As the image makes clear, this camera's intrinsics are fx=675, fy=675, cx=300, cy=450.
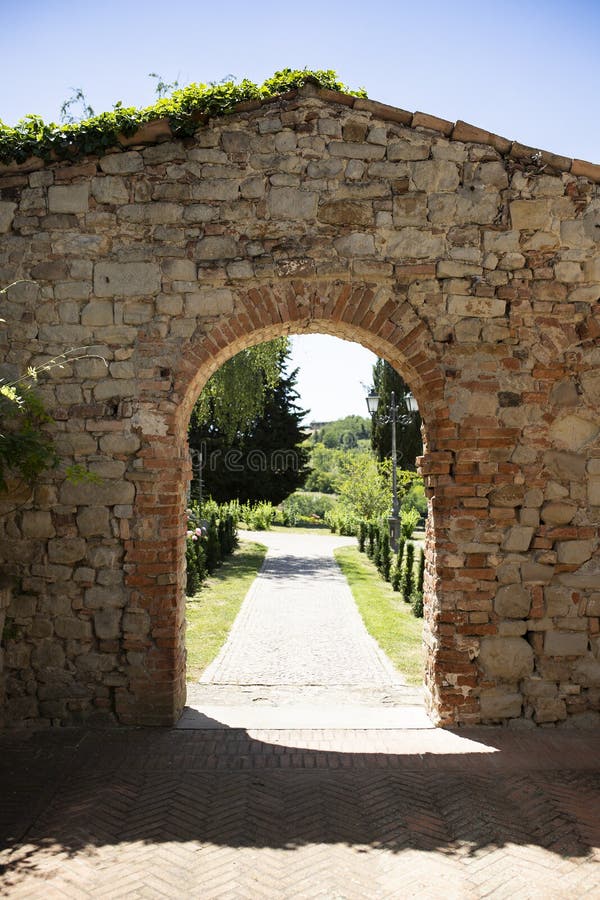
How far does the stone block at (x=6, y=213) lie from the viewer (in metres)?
5.73

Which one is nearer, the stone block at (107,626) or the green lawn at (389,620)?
A: the stone block at (107,626)

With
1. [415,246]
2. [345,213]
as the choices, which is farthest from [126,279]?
[415,246]

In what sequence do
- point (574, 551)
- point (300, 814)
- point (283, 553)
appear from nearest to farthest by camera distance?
point (300, 814) → point (574, 551) → point (283, 553)

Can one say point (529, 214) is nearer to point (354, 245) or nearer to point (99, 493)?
point (354, 245)

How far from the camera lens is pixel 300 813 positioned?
13.6ft

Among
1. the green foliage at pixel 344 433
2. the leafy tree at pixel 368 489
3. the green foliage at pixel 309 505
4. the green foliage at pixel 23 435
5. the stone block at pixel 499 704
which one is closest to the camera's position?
the green foliage at pixel 23 435

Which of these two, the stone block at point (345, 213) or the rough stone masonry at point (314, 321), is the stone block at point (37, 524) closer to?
the rough stone masonry at point (314, 321)

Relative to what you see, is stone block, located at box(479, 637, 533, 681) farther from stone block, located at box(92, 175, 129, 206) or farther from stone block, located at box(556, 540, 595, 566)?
stone block, located at box(92, 175, 129, 206)

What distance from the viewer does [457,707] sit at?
5457mm

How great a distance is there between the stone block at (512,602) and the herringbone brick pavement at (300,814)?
94 cm

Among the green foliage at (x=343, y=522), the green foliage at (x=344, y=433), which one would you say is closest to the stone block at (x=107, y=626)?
the green foliage at (x=343, y=522)

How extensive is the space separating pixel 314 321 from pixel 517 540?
2.49 meters

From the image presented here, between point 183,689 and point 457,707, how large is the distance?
234 cm

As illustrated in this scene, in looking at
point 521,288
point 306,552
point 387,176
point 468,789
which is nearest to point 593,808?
point 468,789
